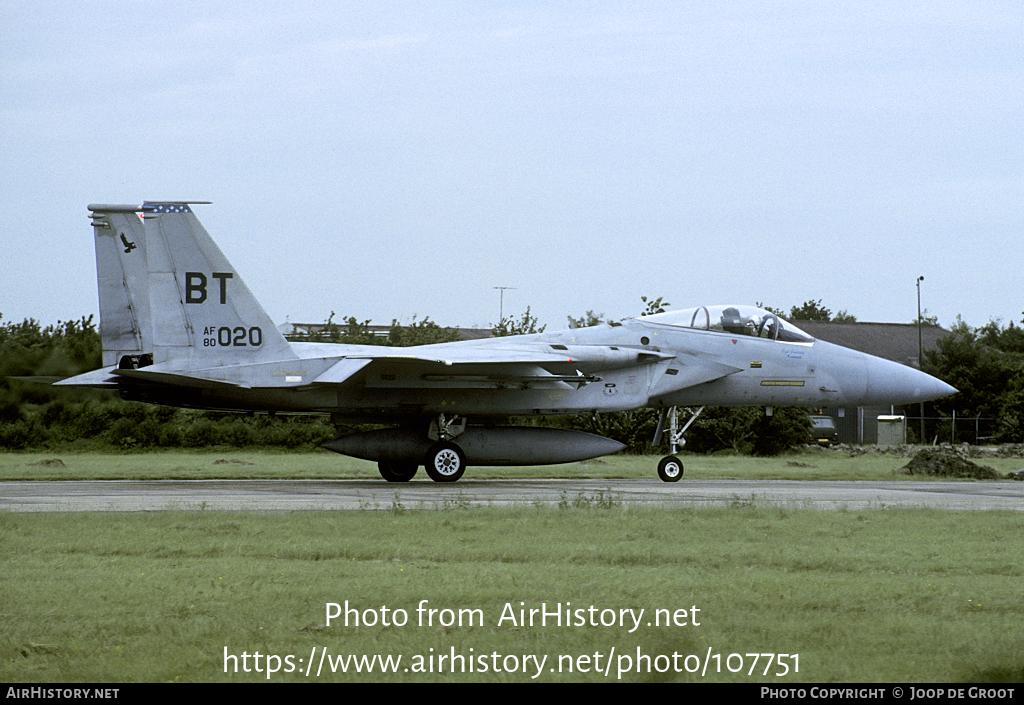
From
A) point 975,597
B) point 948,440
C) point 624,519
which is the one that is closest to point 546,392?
point 624,519

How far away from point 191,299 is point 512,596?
1318 centimetres

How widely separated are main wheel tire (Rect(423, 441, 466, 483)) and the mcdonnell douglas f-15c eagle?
1.0 inches

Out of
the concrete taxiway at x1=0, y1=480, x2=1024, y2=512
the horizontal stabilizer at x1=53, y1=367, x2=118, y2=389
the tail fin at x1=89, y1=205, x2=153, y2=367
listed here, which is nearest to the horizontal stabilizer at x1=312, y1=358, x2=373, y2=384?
the concrete taxiway at x1=0, y1=480, x2=1024, y2=512

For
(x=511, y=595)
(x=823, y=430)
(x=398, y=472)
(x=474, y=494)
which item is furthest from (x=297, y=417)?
(x=511, y=595)

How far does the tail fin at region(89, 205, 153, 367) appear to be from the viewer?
2003cm

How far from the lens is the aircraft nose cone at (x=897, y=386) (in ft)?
72.1

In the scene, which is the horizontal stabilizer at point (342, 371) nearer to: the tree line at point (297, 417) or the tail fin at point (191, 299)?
the tail fin at point (191, 299)

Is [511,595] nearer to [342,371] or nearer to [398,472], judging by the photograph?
[342,371]

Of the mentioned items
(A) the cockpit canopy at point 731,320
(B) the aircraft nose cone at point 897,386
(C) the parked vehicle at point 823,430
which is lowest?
(C) the parked vehicle at point 823,430

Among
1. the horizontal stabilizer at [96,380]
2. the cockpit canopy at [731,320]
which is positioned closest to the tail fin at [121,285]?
the horizontal stabilizer at [96,380]

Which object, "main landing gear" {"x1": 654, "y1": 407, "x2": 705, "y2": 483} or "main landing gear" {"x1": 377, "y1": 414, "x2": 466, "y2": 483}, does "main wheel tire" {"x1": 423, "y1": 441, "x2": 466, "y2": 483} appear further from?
"main landing gear" {"x1": 654, "y1": 407, "x2": 705, "y2": 483}

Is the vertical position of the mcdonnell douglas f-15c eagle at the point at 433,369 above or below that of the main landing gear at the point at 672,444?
above

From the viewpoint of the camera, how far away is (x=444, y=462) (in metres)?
19.8

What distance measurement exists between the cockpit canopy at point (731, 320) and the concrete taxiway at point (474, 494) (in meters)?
2.96
